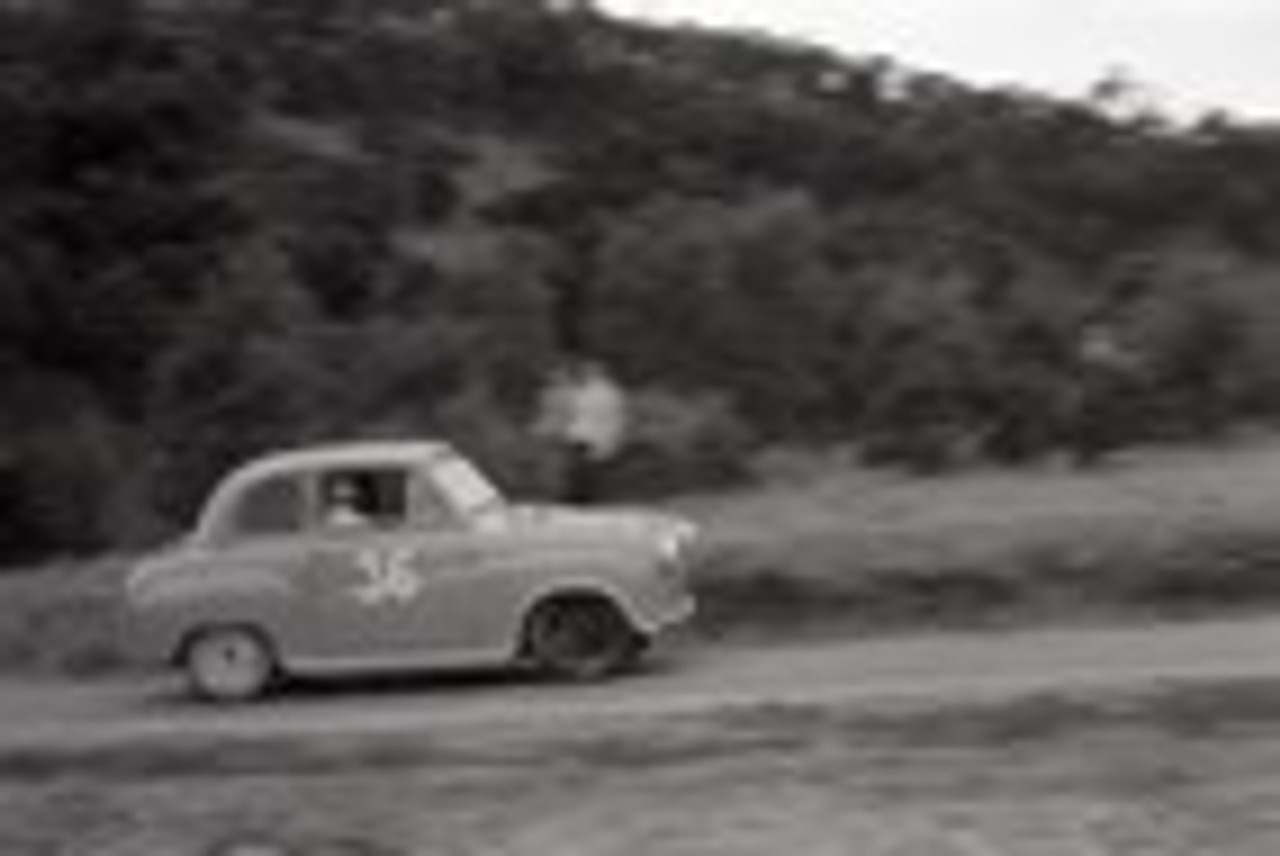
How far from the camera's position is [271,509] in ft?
63.1

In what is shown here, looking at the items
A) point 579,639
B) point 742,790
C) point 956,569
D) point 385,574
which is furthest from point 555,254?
point 742,790

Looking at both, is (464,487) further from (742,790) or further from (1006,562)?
(742,790)

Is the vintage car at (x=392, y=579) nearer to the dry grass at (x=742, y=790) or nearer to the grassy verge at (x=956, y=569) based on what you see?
the grassy verge at (x=956, y=569)

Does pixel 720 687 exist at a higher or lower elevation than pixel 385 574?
lower

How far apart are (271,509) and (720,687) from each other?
384 centimetres

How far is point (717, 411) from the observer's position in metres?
31.4

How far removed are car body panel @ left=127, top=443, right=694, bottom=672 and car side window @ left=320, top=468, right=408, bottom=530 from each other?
0.10ft

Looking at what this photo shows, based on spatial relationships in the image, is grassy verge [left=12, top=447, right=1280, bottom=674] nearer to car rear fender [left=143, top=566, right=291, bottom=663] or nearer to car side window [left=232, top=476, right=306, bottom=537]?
car rear fender [left=143, top=566, right=291, bottom=663]

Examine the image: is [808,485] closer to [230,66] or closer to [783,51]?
[230,66]

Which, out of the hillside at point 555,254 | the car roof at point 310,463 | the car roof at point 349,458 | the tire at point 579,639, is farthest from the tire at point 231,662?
the hillside at point 555,254

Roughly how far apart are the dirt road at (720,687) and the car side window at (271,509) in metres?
1.21

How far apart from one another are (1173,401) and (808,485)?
468 cm

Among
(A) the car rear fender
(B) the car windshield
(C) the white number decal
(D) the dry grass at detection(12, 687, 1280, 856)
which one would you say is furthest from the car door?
(D) the dry grass at detection(12, 687, 1280, 856)

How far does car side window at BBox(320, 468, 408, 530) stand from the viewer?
61.8 ft
